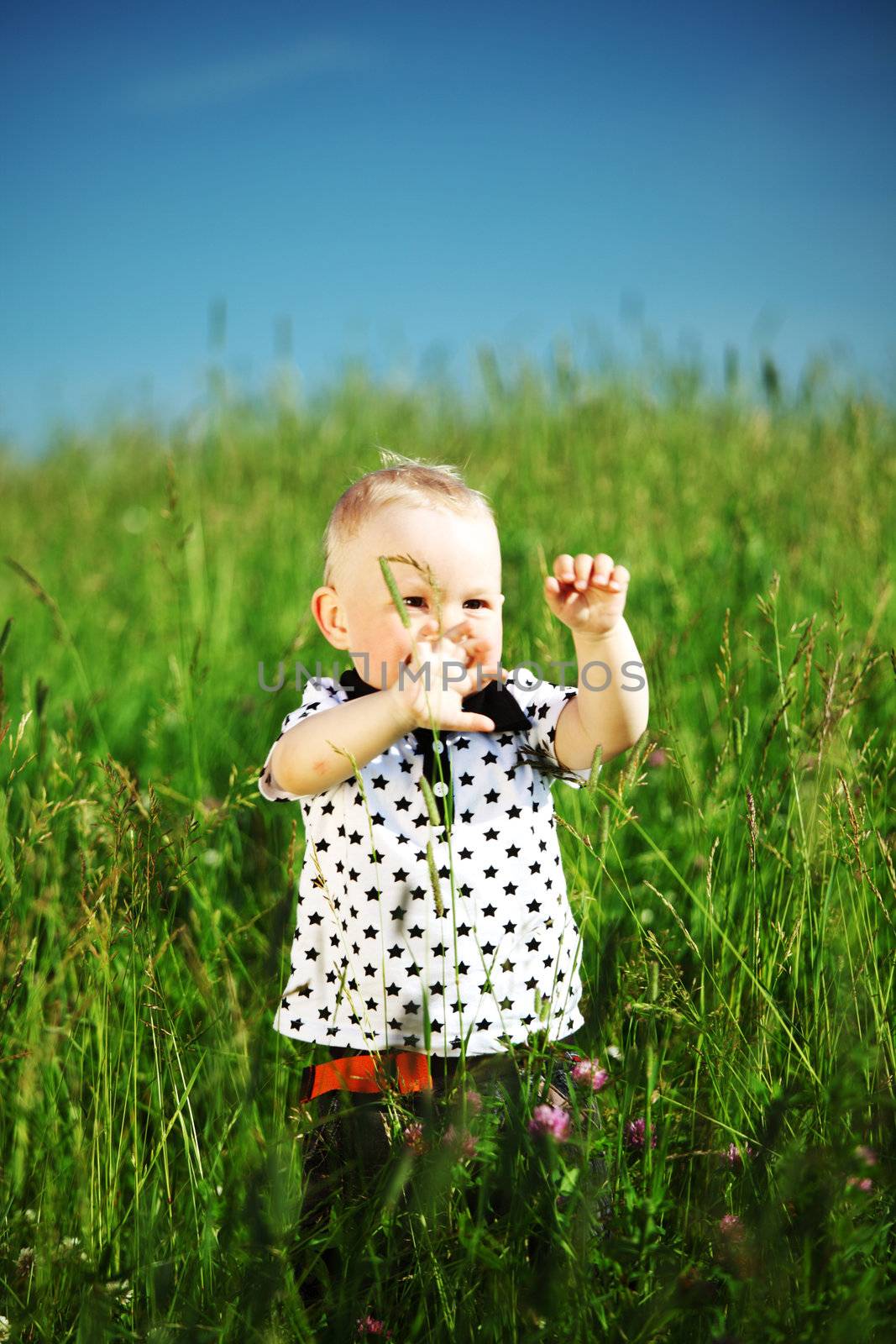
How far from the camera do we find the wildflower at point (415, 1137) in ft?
4.67

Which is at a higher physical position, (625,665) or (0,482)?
(0,482)

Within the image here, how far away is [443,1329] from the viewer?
4.32 feet

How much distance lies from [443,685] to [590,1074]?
0.55m

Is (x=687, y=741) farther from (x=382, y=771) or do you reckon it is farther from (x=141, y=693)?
(x=141, y=693)

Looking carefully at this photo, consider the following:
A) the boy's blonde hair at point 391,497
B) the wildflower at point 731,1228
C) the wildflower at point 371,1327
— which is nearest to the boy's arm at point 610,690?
the boy's blonde hair at point 391,497

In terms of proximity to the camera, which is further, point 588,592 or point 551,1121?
point 588,592

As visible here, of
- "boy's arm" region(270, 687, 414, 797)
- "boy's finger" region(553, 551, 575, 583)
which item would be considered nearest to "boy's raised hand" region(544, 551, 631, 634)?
"boy's finger" region(553, 551, 575, 583)

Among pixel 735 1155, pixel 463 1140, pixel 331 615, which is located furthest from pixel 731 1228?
pixel 331 615

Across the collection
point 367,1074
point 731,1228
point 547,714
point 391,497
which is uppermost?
point 391,497

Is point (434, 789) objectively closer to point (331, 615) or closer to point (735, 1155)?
point (331, 615)

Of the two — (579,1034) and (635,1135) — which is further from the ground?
(579,1034)

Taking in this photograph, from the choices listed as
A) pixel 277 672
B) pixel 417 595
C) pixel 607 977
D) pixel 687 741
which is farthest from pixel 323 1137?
pixel 277 672

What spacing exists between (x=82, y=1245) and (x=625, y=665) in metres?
1.08

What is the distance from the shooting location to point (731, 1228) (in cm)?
129
